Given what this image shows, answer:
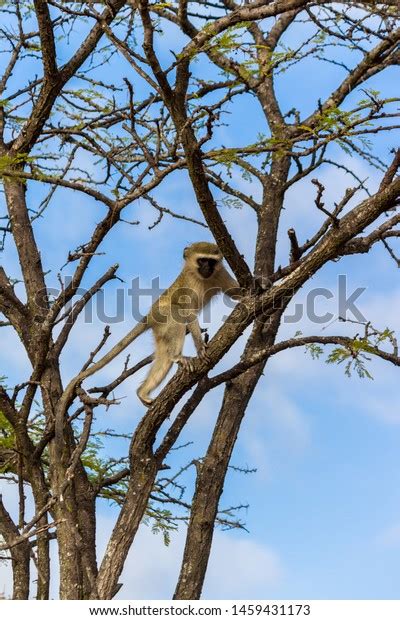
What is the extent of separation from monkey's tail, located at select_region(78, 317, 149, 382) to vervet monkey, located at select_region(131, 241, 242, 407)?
11 mm

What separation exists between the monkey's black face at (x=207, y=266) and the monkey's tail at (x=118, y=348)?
3.11 feet

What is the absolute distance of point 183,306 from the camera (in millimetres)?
9500

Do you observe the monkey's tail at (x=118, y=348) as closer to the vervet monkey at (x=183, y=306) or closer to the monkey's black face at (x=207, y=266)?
the vervet monkey at (x=183, y=306)

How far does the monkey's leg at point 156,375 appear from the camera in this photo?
8.95 metres

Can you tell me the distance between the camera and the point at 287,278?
24.0 feet

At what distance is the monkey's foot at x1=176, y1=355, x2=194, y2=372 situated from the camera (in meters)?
8.01

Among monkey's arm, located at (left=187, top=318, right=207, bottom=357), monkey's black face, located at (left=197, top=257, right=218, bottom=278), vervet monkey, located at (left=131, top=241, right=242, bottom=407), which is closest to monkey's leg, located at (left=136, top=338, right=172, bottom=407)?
vervet monkey, located at (left=131, top=241, right=242, bottom=407)

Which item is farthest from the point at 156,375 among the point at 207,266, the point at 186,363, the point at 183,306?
the point at 207,266

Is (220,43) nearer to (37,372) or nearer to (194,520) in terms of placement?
(37,372)

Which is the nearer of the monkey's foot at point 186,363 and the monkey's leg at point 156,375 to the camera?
the monkey's foot at point 186,363

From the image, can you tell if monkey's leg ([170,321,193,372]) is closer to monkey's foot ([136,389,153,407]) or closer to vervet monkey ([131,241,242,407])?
vervet monkey ([131,241,242,407])

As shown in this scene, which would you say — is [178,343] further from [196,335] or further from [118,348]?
[118,348]

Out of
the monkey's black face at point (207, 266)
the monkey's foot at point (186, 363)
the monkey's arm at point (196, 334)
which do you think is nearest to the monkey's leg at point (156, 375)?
the monkey's foot at point (186, 363)

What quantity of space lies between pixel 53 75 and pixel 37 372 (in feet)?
10.3
